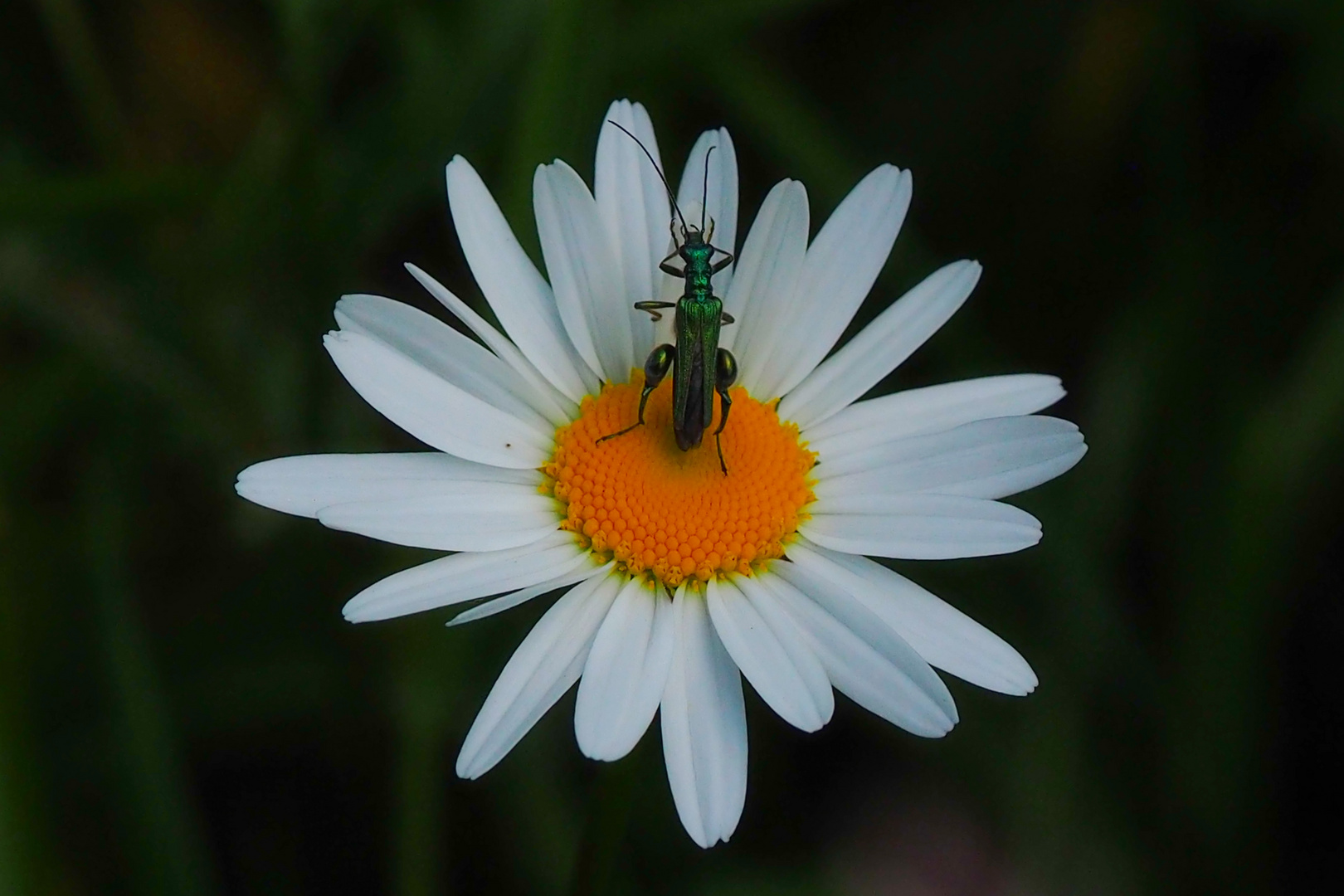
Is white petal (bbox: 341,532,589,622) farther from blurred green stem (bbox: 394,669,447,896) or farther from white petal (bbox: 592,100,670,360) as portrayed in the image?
blurred green stem (bbox: 394,669,447,896)

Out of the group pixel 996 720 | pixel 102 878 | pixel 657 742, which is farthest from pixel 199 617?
pixel 996 720

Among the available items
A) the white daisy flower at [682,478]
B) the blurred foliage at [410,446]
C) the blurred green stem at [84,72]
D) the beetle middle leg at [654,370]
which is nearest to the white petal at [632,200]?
the white daisy flower at [682,478]

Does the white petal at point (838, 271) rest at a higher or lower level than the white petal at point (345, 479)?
higher

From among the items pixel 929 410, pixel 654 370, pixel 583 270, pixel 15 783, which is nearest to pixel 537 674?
pixel 654 370

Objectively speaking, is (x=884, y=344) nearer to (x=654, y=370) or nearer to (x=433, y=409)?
(x=654, y=370)

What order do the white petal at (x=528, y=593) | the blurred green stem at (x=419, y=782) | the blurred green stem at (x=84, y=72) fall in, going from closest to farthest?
the white petal at (x=528, y=593) → the blurred green stem at (x=419, y=782) → the blurred green stem at (x=84, y=72)

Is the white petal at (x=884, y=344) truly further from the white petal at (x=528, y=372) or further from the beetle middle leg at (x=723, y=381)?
the white petal at (x=528, y=372)
